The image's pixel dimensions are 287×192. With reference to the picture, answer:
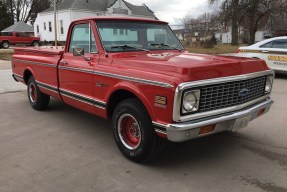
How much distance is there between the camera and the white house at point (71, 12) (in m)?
41.8

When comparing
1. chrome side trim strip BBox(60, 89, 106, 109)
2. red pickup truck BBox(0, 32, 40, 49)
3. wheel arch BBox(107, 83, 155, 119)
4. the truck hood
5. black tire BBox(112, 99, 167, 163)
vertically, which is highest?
red pickup truck BBox(0, 32, 40, 49)

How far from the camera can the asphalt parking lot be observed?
363 centimetres

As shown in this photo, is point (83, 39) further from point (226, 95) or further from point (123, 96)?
point (226, 95)

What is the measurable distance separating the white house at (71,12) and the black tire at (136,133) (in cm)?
3847

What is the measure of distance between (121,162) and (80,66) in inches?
66.5

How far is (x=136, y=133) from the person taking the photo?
4258mm

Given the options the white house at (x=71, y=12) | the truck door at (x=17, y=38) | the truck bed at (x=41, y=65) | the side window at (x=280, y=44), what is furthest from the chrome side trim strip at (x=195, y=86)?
the white house at (x=71, y=12)

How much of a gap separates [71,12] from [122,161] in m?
39.6

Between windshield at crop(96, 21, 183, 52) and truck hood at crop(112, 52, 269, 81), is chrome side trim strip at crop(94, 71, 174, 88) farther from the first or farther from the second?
windshield at crop(96, 21, 183, 52)

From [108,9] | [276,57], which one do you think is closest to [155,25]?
[276,57]

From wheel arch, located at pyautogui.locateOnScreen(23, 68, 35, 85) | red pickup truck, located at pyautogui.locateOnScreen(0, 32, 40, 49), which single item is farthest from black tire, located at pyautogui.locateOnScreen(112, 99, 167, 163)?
red pickup truck, located at pyautogui.locateOnScreen(0, 32, 40, 49)

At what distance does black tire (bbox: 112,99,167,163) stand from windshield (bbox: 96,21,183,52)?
106 cm

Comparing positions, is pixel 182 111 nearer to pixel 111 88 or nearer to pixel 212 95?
pixel 212 95

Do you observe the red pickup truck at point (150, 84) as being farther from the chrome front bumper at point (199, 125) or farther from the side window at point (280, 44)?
the side window at point (280, 44)
